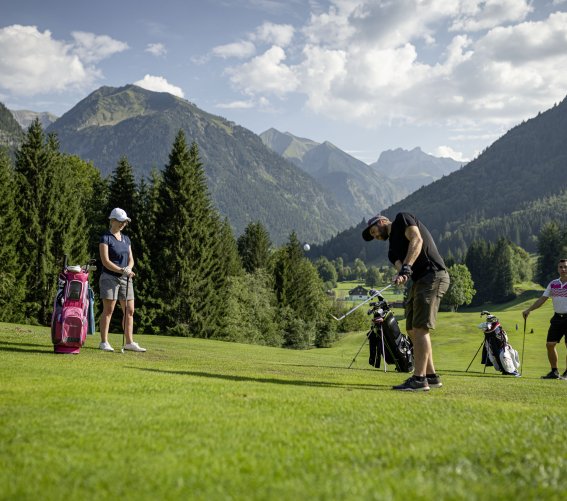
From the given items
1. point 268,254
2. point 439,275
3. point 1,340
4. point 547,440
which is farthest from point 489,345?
point 268,254

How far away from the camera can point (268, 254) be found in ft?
250

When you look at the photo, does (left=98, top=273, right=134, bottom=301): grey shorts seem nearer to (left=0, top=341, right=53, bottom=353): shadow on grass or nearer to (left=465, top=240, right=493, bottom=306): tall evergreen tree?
(left=0, top=341, right=53, bottom=353): shadow on grass

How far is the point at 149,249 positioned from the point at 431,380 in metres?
36.1

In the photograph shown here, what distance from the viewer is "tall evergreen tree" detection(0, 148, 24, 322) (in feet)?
122

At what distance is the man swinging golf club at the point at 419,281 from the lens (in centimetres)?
891

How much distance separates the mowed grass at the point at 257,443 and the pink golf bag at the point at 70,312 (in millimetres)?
3187

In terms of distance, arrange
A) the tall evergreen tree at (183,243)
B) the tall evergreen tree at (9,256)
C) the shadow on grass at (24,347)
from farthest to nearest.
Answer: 1. the tall evergreen tree at (183,243)
2. the tall evergreen tree at (9,256)
3. the shadow on grass at (24,347)

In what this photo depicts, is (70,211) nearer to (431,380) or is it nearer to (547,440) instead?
(431,380)

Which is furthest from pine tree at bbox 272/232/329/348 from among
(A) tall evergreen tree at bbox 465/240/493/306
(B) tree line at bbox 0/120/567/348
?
(A) tall evergreen tree at bbox 465/240/493/306

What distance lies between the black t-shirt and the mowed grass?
8.30 feet

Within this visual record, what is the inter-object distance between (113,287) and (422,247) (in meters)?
7.24

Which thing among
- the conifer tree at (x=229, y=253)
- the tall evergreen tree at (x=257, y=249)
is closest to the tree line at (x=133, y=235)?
the conifer tree at (x=229, y=253)

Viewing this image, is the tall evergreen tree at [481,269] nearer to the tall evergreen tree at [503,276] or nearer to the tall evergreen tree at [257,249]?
the tall evergreen tree at [503,276]

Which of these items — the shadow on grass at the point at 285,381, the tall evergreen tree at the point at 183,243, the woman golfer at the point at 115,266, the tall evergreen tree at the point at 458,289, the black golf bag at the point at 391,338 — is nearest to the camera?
the shadow on grass at the point at 285,381
